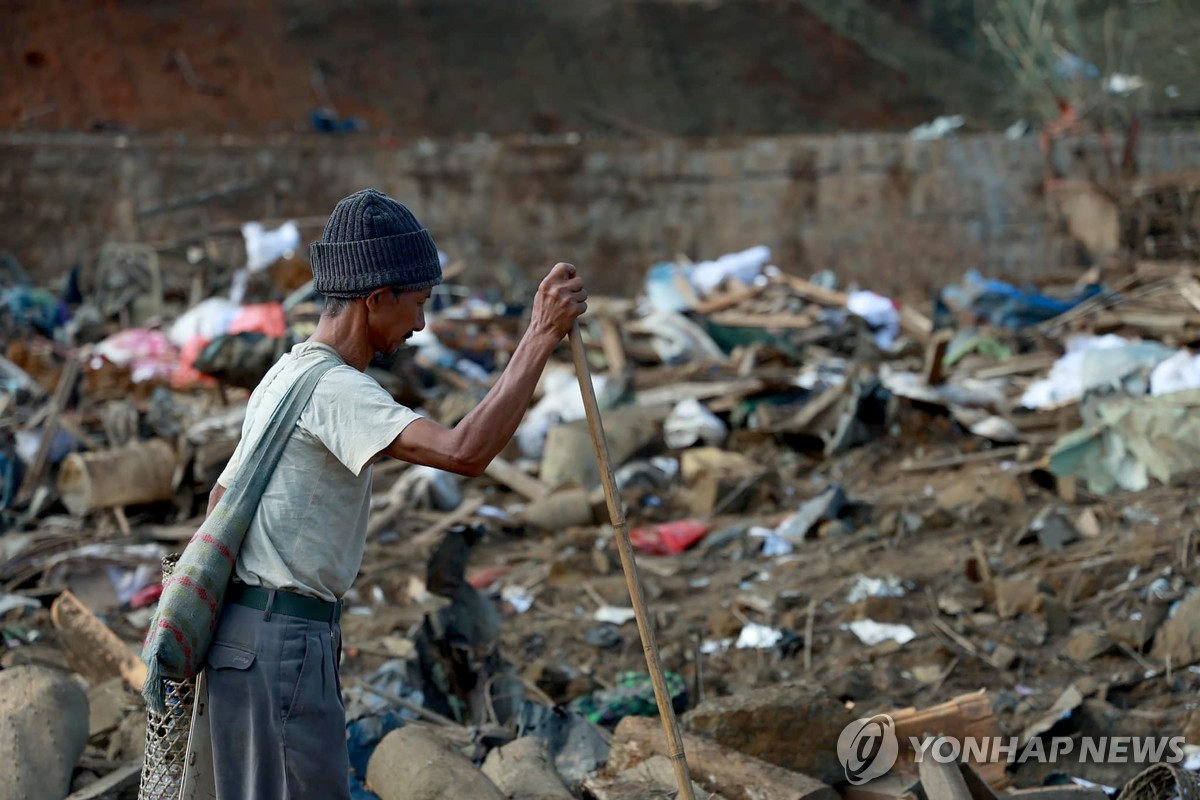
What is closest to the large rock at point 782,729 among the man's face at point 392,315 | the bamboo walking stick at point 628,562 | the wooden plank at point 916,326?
the bamboo walking stick at point 628,562

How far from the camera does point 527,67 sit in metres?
23.6

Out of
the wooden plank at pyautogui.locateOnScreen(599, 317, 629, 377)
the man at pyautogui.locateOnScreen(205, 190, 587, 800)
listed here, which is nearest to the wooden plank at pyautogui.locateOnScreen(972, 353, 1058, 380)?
the wooden plank at pyautogui.locateOnScreen(599, 317, 629, 377)

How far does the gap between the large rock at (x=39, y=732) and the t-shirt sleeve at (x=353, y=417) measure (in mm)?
1752

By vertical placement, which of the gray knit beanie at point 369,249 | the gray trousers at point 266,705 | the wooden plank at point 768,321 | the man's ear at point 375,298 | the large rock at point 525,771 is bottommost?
the wooden plank at point 768,321

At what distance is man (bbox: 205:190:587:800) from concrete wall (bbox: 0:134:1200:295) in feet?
40.8

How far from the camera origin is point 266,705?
220 centimetres

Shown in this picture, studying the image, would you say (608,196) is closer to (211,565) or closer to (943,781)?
(943,781)

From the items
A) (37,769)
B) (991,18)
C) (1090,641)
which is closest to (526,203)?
(1090,641)

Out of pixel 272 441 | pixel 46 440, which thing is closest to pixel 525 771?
pixel 272 441

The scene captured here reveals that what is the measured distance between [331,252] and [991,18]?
25.5m

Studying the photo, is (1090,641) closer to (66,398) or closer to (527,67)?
(66,398)

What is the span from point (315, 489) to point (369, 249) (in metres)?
0.47

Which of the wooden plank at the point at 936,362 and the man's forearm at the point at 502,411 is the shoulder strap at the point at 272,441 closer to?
the man's forearm at the point at 502,411

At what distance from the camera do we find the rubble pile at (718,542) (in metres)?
3.50
